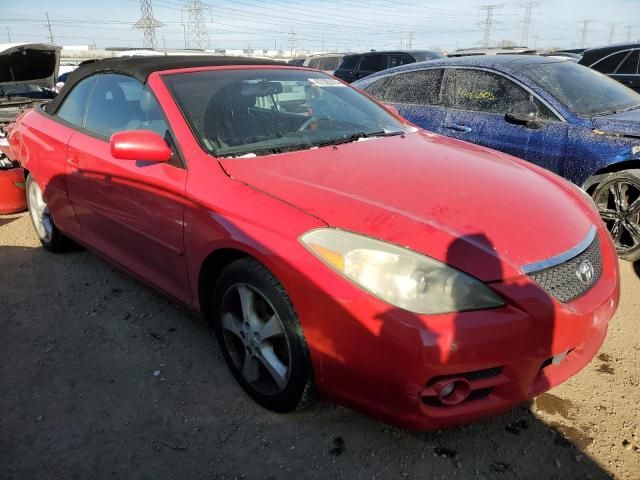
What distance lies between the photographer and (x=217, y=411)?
2.33m

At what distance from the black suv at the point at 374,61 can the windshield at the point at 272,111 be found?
28.8 feet

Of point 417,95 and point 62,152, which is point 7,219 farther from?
point 417,95

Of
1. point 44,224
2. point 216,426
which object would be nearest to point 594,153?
point 216,426

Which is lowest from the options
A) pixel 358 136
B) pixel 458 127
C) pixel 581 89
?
pixel 458 127

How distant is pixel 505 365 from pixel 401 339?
1.34 feet

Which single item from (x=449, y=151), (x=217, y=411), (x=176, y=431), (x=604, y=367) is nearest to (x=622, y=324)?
(x=604, y=367)

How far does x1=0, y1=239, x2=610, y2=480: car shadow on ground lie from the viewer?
2.02 metres

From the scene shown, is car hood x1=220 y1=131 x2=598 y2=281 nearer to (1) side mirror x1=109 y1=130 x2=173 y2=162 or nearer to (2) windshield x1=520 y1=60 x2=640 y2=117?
(1) side mirror x1=109 y1=130 x2=173 y2=162

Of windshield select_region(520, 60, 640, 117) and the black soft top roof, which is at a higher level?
the black soft top roof

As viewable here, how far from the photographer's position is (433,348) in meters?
1.70

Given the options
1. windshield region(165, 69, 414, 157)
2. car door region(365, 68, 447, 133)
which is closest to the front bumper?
windshield region(165, 69, 414, 157)

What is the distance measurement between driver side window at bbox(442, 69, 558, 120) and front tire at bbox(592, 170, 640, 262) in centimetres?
71

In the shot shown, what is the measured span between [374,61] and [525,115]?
8.93 metres

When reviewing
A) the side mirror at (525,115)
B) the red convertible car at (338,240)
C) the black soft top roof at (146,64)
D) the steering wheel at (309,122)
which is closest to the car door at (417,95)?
the side mirror at (525,115)
